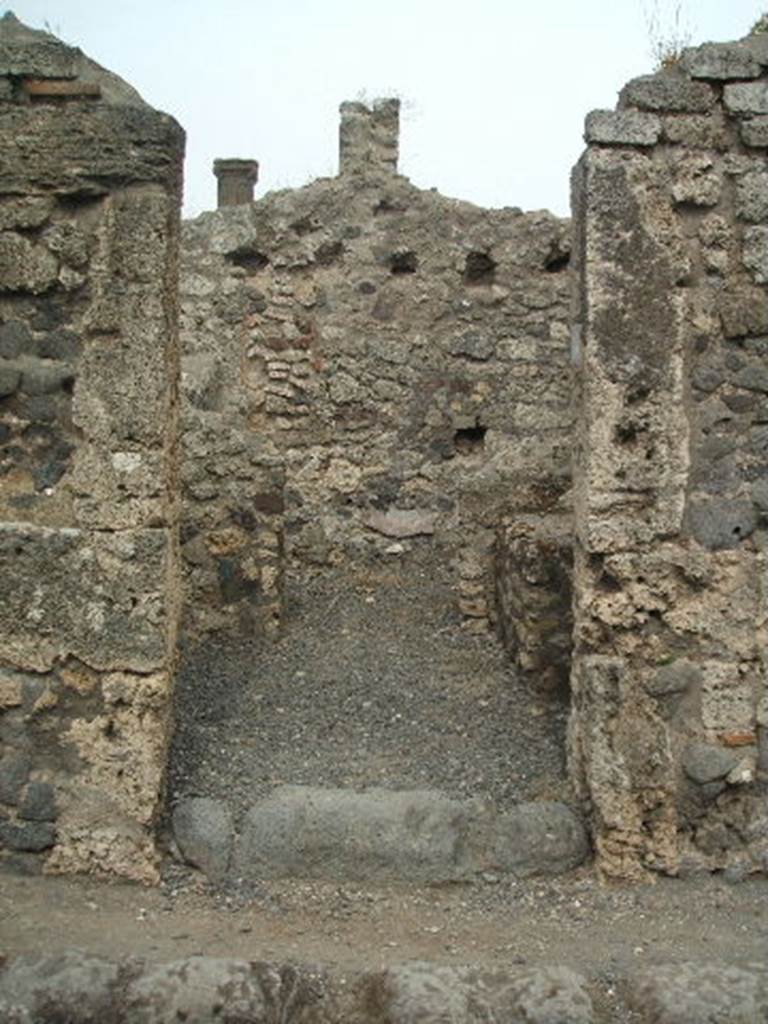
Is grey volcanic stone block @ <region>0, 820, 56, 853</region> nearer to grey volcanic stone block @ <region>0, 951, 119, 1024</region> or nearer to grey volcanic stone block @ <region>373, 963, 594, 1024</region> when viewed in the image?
grey volcanic stone block @ <region>0, 951, 119, 1024</region>

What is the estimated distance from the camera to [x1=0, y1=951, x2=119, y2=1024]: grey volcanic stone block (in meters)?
3.68

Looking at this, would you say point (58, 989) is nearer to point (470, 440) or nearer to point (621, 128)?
point (621, 128)

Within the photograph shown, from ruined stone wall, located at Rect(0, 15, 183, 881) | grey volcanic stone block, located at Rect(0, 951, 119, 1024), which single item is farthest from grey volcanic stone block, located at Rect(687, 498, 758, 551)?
grey volcanic stone block, located at Rect(0, 951, 119, 1024)

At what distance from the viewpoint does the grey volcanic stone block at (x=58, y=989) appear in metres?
3.68

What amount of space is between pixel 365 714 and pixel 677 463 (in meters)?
2.01

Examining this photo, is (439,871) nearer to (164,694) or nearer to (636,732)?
(636,732)

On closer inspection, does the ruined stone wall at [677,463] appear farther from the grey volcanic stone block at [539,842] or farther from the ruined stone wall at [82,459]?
the ruined stone wall at [82,459]

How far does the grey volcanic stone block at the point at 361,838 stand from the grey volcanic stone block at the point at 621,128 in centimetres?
263

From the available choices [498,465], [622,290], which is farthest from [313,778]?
[498,465]

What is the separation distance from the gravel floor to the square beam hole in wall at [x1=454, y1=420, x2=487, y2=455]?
5.31ft

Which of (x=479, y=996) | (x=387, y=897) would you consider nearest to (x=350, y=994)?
(x=479, y=996)

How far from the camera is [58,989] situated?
3.74 m

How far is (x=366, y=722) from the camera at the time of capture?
5.53 meters

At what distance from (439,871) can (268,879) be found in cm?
66
